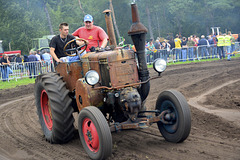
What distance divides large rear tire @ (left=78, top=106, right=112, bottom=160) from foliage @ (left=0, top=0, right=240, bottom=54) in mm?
31577

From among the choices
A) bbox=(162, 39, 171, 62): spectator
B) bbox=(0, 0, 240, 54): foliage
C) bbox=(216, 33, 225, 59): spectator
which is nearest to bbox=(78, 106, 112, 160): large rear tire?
bbox=(162, 39, 171, 62): spectator

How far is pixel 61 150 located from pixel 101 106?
1.00 m

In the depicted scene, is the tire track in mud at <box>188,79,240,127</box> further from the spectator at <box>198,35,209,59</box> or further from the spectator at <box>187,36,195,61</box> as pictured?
the spectator at <box>198,35,209,59</box>

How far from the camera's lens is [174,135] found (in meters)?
5.36

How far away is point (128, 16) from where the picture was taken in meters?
A: 40.3

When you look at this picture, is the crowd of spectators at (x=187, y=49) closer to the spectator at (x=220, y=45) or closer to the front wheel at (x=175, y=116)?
the spectator at (x=220, y=45)

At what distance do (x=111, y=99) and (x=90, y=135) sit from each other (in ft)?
2.24

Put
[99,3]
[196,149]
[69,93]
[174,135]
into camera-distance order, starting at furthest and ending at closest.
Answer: [99,3] → [69,93] → [174,135] → [196,149]

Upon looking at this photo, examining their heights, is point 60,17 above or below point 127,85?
above

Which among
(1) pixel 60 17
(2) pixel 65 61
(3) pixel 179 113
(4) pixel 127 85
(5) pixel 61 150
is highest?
(1) pixel 60 17

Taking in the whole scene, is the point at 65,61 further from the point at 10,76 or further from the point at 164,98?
the point at 10,76

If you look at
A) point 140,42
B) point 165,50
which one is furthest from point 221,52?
point 140,42

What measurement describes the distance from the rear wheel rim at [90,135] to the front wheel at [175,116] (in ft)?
4.08

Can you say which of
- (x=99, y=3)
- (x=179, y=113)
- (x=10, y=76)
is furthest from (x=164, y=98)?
(x=99, y=3)
